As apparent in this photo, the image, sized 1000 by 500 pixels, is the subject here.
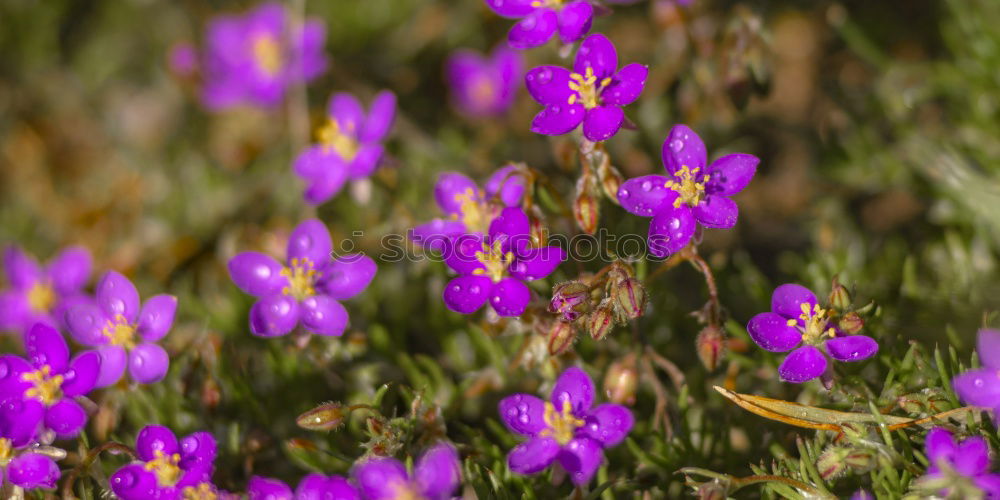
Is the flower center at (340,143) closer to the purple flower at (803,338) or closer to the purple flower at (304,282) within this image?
the purple flower at (304,282)

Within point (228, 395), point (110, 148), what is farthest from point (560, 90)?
point (110, 148)

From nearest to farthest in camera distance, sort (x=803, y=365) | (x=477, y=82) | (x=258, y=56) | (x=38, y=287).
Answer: (x=803, y=365)
(x=38, y=287)
(x=477, y=82)
(x=258, y=56)

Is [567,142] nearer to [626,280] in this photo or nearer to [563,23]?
[563,23]

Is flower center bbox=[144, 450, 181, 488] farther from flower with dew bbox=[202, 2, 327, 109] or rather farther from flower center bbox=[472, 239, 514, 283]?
flower with dew bbox=[202, 2, 327, 109]

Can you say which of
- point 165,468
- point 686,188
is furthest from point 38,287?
point 686,188

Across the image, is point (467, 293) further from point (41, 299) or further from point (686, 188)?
point (41, 299)

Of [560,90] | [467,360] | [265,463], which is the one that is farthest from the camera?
[467,360]


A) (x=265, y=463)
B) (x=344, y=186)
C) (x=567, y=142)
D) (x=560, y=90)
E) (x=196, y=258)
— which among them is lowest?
(x=196, y=258)
